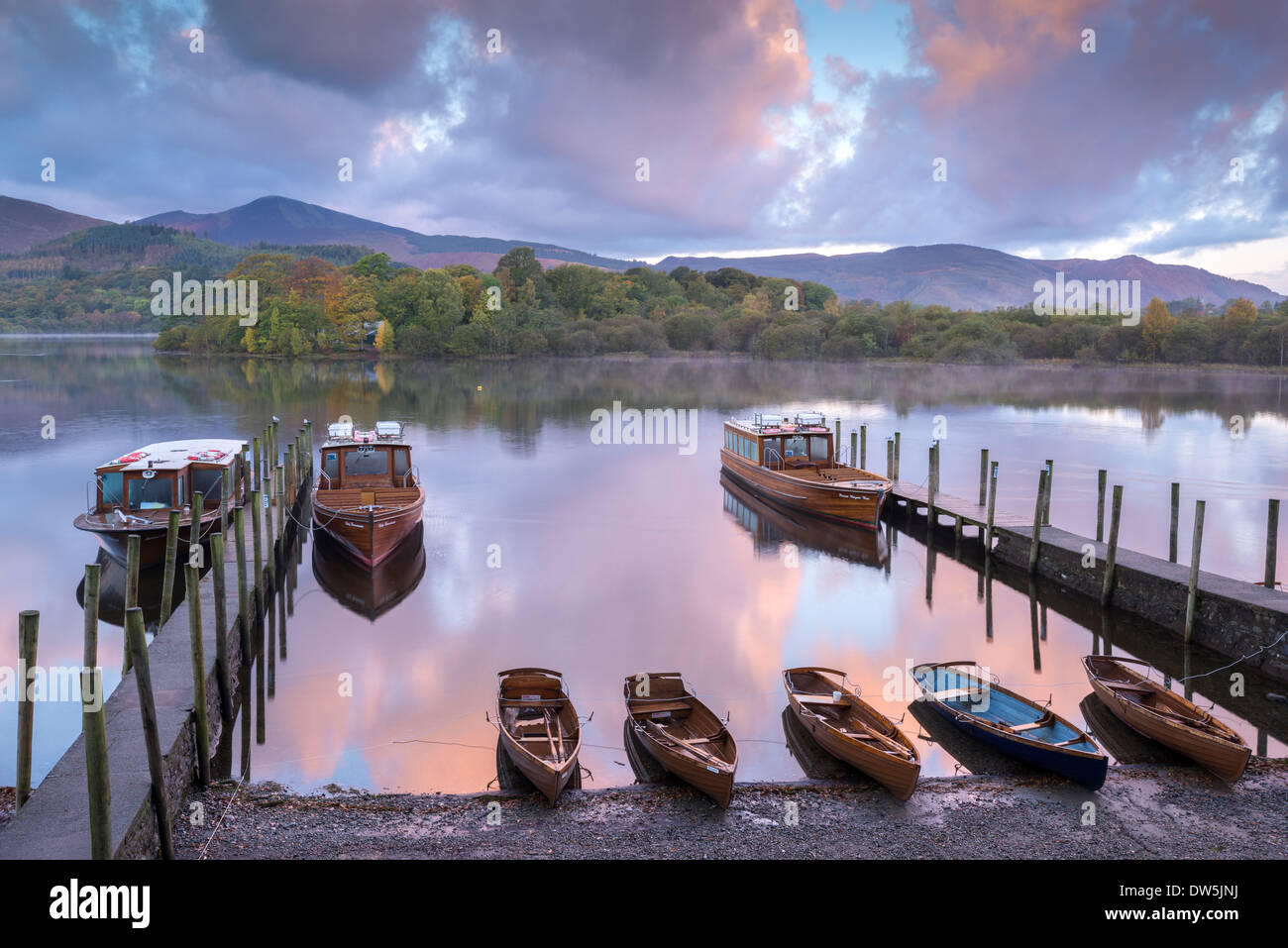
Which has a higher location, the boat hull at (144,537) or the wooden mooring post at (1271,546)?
the wooden mooring post at (1271,546)

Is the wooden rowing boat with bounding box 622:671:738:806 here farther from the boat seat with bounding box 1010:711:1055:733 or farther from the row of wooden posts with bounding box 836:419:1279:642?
the row of wooden posts with bounding box 836:419:1279:642

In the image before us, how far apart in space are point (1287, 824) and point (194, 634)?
13711 millimetres

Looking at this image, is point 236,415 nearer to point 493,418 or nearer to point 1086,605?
point 493,418

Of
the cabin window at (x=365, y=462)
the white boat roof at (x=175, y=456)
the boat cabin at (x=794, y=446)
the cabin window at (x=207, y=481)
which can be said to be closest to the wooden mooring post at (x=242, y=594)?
the cabin window at (x=207, y=481)

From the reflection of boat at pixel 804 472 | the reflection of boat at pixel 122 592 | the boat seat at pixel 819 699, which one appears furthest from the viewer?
the reflection of boat at pixel 804 472

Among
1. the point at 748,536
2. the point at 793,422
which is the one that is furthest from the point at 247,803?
the point at 793,422

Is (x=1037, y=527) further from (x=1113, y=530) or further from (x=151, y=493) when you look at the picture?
(x=151, y=493)

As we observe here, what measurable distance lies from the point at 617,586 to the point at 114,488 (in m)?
13.1

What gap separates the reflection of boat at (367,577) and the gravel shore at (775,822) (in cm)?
997

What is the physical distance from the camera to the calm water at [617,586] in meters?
15.0

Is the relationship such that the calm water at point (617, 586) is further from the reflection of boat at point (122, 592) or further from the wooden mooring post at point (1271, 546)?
the wooden mooring post at point (1271, 546)

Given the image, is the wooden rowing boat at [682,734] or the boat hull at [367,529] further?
the boat hull at [367,529]

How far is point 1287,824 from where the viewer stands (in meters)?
11.0

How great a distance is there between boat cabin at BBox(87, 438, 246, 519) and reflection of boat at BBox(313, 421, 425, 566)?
2.73 metres
